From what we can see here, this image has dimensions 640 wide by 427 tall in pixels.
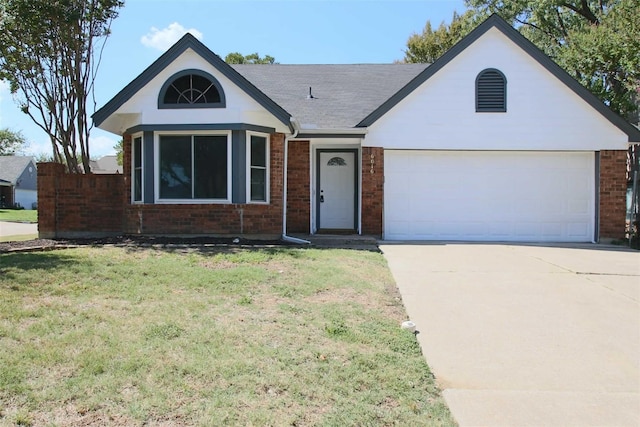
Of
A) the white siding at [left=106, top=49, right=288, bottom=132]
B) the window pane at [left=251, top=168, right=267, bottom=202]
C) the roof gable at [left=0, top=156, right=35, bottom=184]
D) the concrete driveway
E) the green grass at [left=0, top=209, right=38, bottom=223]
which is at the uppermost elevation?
the roof gable at [left=0, top=156, right=35, bottom=184]

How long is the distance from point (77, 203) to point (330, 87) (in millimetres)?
8184

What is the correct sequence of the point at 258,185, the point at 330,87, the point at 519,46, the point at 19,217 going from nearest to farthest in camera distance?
the point at 258,185 < the point at 519,46 < the point at 330,87 < the point at 19,217

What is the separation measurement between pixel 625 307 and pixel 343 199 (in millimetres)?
8346

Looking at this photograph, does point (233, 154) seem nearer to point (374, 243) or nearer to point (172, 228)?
point (172, 228)

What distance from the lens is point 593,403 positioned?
145 inches

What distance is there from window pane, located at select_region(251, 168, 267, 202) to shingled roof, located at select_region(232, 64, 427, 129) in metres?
1.89

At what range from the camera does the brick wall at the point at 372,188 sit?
489 inches

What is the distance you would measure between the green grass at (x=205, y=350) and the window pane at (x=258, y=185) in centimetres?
445

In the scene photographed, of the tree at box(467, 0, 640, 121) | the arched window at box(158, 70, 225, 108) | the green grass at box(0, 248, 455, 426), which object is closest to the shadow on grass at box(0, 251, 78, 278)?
the green grass at box(0, 248, 455, 426)

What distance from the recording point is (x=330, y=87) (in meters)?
15.4

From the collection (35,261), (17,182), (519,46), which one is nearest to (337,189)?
(519,46)

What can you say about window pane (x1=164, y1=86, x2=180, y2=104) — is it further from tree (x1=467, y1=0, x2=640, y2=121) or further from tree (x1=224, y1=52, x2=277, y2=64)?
A: tree (x1=224, y1=52, x2=277, y2=64)

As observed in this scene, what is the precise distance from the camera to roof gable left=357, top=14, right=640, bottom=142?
12.1 m

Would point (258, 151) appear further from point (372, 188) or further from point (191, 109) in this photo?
point (372, 188)
